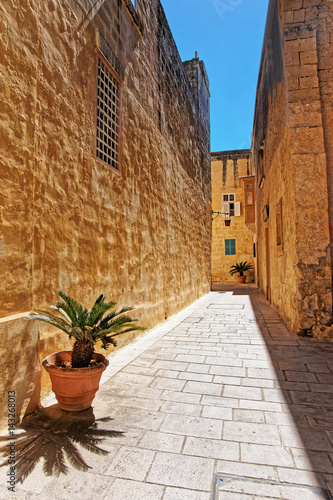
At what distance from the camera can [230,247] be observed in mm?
20391

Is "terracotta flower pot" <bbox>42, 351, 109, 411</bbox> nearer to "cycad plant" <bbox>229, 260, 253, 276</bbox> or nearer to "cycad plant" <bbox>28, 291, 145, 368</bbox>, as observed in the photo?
"cycad plant" <bbox>28, 291, 145, 368</bbox>

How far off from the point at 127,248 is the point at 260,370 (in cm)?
264

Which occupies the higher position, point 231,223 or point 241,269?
point 231,223

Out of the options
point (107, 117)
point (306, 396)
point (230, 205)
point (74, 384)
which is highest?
point (230, 205)

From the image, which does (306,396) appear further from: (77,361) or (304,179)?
(304,179)

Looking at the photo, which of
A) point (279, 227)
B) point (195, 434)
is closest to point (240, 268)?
point (279, 227)

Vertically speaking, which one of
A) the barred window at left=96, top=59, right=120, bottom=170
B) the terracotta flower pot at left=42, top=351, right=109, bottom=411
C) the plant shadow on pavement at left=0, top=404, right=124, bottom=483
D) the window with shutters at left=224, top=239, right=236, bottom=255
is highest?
the barred window at left=96, top=59, right=120, bottom=170

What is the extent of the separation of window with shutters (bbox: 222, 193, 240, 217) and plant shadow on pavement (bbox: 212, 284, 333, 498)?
1588 centimetres

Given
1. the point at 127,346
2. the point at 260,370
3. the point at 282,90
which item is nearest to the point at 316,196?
the point at 282,90

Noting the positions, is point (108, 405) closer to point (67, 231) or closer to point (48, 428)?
point (48, 428)

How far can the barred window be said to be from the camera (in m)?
4.41

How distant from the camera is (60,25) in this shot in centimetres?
344

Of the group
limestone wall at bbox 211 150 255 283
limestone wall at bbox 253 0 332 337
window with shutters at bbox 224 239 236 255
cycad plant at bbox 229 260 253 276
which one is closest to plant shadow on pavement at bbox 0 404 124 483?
limestone wall at bbox 253 0 332 337

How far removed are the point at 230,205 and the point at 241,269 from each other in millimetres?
4433
